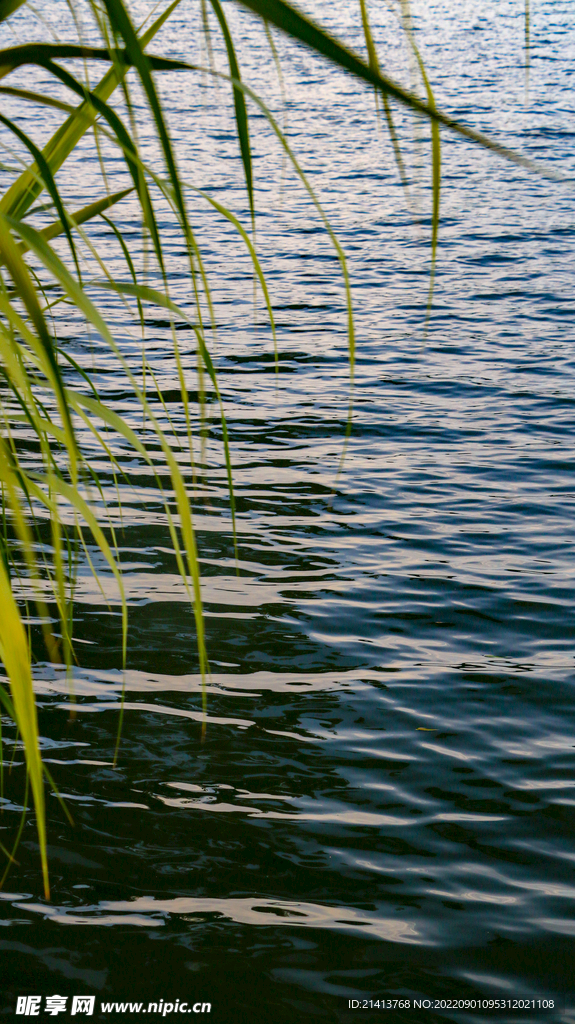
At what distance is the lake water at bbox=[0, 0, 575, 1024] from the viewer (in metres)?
2.03

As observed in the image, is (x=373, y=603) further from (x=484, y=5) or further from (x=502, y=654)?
(x=484, y=5)

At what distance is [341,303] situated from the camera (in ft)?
26.2

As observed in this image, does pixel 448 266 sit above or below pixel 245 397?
above

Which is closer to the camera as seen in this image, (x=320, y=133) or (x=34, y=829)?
(x=34, y=829)

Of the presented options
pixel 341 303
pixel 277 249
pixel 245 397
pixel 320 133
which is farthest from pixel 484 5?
pixel 245 397

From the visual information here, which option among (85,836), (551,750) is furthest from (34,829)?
(551,750)

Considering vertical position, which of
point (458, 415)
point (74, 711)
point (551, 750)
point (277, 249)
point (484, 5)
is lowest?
point (551, 750)

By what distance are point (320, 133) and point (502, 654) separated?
13981mm

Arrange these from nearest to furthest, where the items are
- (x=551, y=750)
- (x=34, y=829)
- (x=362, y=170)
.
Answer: (x=34, y=829) → (x=551, y=750) → (x=362, y=170)

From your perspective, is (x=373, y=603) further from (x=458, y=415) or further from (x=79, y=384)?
(x=79, y=384)

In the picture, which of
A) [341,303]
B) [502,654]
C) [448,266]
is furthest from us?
[448,266]

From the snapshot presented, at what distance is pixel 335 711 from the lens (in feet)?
9.61

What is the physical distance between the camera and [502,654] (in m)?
3.23

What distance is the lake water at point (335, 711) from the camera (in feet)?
6.65
